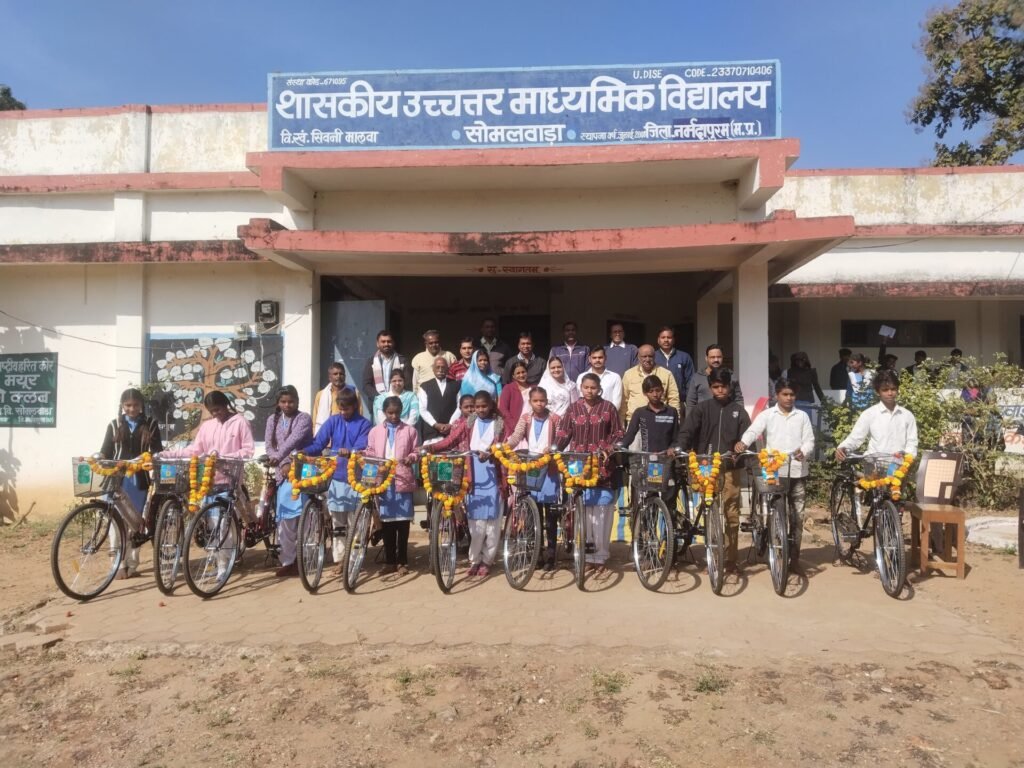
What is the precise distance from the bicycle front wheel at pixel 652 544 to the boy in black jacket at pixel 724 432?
0.55 meters

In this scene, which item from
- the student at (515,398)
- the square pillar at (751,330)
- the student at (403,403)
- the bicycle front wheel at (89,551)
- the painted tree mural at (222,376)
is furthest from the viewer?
the painted tree mural at (222,376)

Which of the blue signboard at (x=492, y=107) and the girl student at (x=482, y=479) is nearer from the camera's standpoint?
the girl student at (x=482, y=479)

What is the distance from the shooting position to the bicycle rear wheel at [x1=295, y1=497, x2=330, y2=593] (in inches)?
211

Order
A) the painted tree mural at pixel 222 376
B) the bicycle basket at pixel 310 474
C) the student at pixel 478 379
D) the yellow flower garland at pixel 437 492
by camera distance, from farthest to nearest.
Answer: the painted tree mural at pixel 222 376, the student at pixel 478 379, the bicycle basket at pixel 310 474, the yellow flower garland at pixel 437 492

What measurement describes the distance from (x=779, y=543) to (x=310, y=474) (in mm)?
3583

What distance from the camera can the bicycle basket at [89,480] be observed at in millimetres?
5375

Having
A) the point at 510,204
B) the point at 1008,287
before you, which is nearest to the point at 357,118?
the point at 510,204

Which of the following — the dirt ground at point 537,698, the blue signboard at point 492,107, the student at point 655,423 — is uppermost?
the blue signboard at point 492,107

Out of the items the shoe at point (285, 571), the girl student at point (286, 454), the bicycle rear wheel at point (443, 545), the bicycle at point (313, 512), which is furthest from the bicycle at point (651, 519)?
the shoe at point (285, 571)

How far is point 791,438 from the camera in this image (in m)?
5.77

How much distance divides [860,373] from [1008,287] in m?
2.51

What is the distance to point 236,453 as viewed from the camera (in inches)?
233

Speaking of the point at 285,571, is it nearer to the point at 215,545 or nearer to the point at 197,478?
the point at 215,545

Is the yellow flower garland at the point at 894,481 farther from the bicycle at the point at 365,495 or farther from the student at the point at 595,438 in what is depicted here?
the bicycle at the point at 365,495
